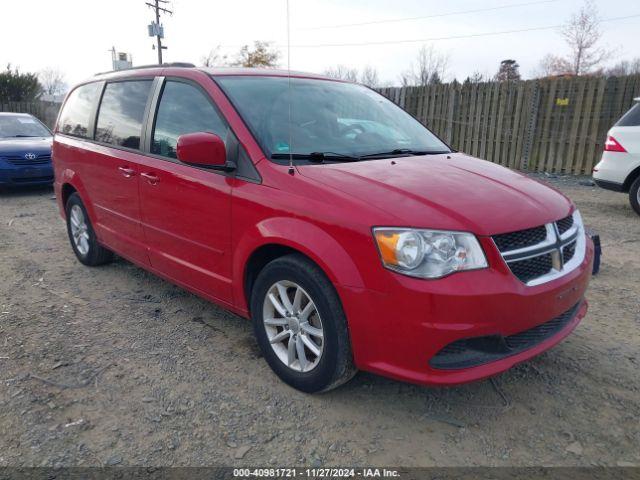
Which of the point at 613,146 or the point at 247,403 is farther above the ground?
the point at 613,146

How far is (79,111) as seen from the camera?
4.86 metres

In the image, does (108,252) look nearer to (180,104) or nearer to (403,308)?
(180,104)

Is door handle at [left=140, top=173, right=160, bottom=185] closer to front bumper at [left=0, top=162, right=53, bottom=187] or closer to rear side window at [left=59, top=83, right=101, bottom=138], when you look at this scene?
rear side window at [left=59, top=83, right=101, bottom=138]

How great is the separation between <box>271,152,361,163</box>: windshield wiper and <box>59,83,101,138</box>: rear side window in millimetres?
2529

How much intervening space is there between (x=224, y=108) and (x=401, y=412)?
2.04 m

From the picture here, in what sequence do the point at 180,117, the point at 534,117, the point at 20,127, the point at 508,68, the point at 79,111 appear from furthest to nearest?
the point at 508,68, the point at 534,117, the point at 20,127, the point at 79,111, the point at 180,117

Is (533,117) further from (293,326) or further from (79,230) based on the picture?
(293,326)

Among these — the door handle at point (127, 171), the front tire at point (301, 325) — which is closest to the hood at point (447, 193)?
the front tire at point (301, 325)

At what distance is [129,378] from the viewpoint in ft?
9.70

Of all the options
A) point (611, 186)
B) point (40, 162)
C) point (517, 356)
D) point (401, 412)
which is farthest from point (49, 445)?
point (40, 162)

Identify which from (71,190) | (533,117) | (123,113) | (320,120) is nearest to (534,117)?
(533,117)

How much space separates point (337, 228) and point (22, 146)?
29.0 ft

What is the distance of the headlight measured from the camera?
224 cm

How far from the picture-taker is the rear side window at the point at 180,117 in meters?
3.17
